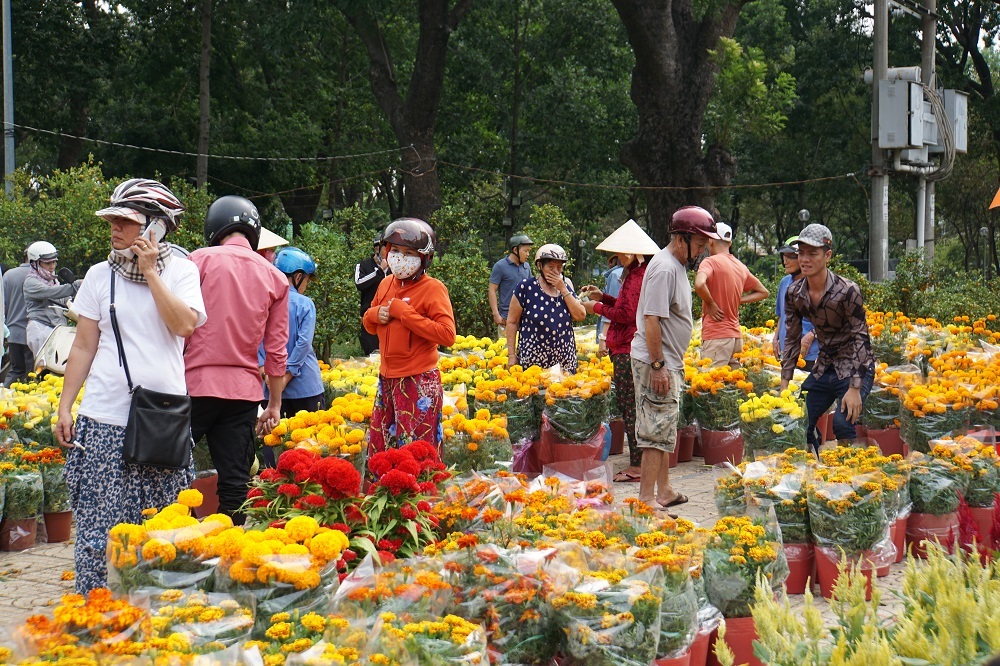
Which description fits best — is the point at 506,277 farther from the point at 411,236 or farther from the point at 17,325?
the point at 411,236

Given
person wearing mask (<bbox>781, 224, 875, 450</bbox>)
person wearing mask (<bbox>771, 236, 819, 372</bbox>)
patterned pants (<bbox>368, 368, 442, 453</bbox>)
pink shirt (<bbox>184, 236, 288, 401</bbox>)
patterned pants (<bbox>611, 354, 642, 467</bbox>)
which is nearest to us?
pink shirt (<bbox>184, 236, 288, 401</bbox>)

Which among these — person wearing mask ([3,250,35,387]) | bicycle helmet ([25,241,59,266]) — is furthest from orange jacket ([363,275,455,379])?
person wearing mask ([3,250,35,387])

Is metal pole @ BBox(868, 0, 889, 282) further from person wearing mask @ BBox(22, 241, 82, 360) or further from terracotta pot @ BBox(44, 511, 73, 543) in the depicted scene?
terracotta pot @ BBox(44, 511, 73, 543)

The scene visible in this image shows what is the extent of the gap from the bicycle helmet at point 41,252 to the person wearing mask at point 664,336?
283 inches

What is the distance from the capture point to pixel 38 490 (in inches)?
259

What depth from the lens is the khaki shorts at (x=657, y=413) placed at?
22.4 ft

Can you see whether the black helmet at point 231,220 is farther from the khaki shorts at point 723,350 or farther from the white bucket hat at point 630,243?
the khaki shorts at point 723,350

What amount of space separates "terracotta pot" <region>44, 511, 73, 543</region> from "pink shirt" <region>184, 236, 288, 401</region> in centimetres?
224

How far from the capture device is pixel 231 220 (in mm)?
5680

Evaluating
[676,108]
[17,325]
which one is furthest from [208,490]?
[676,108]

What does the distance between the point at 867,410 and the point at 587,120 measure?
72.7 feet

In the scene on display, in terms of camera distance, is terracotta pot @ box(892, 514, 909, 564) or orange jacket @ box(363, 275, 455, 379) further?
terracotta pot @ box(892, 514, 909, 564)

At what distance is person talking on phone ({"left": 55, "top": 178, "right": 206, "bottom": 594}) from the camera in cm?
438

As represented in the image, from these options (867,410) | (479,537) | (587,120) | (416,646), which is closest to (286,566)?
(416,646)
